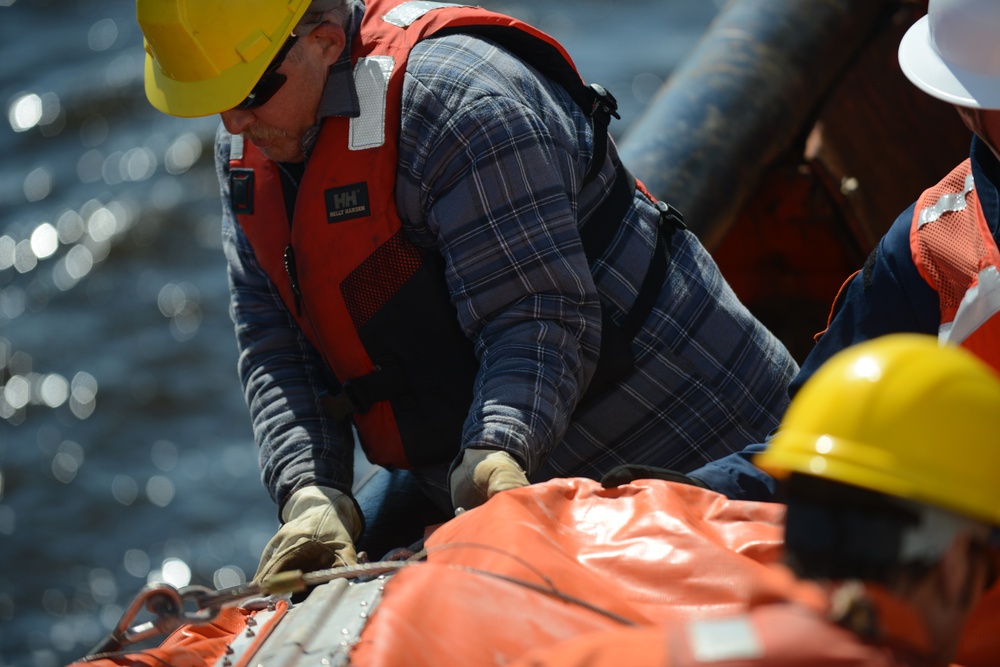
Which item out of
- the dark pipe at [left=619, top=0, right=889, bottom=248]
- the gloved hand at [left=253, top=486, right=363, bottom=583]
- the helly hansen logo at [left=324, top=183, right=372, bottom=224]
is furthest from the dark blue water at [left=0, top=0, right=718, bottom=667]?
the helly hansen logo at [left=324, top=183, right=372, bottom=224]

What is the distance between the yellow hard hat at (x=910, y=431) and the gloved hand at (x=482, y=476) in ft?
3.03

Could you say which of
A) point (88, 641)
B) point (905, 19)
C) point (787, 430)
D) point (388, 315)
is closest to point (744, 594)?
point (787, 430)

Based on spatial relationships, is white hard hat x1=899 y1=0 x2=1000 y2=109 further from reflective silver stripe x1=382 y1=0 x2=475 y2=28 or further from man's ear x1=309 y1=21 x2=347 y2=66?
man's ear x1=309 y1=21 x2=347 y2=66

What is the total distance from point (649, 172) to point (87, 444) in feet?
12.3

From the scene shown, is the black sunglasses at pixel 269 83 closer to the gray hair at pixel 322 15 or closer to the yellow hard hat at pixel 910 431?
the gray hair at pixel 322 15

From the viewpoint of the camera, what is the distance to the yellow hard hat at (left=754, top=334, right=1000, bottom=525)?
113 cm

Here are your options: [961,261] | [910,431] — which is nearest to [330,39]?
[961,261]

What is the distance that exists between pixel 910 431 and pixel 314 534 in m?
1.41

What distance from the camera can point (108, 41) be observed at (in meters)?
8.88

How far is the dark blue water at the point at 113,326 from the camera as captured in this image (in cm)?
563

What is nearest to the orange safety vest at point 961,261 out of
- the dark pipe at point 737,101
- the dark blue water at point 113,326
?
the dark pipe at point 737,101

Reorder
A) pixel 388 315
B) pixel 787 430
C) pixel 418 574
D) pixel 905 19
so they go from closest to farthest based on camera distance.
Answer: pixel 787 430 < pixel 418 574 < pixel 388 315 < pixel 905 19

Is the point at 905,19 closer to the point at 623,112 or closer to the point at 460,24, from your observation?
the point at 460,24

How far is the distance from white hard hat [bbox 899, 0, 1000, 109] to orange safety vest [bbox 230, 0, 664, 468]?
732 mm
